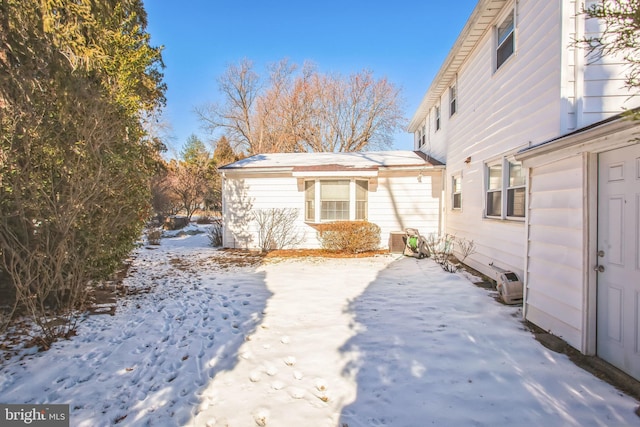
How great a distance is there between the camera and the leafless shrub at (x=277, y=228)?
34.5 ft

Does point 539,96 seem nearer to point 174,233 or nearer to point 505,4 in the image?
point 505,4

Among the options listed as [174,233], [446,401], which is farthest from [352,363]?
[174,233]

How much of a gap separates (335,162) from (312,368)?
883 cm

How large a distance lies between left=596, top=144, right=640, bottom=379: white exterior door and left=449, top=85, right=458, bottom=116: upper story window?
6.34 meters

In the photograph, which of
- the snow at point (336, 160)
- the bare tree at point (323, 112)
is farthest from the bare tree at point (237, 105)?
the snow at point (336, 160)

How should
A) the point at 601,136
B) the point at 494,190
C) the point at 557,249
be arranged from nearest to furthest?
the point at 601,136, the point at 557,249, the point at 494,190

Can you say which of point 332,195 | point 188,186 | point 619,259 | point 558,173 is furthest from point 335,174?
point 188,186

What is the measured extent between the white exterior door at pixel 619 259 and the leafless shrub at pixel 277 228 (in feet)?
27.4

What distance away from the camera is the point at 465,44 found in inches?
286

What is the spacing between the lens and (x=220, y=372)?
297cm

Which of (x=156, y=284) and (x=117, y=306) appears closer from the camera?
(x=117, y=306)

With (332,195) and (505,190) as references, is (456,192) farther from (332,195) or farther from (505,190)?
(332,195)

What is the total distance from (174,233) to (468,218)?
13.7 metres

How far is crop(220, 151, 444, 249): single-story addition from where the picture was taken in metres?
10.1
